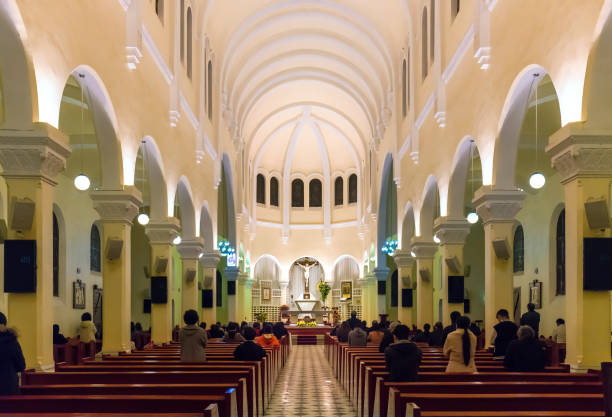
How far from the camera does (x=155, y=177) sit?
14578 millimetres

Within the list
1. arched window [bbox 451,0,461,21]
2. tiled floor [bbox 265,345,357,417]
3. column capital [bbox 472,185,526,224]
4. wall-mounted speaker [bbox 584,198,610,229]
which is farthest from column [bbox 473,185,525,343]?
arched window [bbox 451,0,461,21]

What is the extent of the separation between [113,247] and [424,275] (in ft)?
29.8

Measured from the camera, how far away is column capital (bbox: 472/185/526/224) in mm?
11492

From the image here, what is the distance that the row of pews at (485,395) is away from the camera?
5.20m

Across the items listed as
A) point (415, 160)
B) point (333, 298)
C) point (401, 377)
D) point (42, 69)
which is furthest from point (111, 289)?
point (333, 298)

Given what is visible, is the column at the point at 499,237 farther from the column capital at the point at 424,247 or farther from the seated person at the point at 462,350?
the column capital at the point at 424,247

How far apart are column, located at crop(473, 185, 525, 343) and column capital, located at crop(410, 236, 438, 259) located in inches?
248

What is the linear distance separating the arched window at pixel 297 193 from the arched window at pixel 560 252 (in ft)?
70.2

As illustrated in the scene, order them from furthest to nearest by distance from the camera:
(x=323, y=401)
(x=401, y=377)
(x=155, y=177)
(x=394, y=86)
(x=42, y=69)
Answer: (x=394, y=86), (x=155, y=177), (x=323, y=401), (x=42, y=69), (x=401, y=377)

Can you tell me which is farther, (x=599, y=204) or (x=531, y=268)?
(x=531, y=268)

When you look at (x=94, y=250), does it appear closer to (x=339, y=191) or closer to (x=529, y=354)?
(x=529, y=354)

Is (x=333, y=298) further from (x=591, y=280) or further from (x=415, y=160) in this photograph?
(x=591, y=280)

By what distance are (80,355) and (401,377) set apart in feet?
23.7

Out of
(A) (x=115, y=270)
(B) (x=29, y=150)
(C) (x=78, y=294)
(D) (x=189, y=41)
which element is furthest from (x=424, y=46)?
(B) (x=29, y=150)
